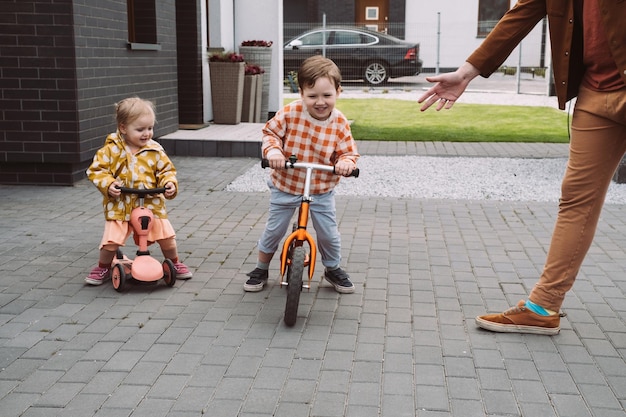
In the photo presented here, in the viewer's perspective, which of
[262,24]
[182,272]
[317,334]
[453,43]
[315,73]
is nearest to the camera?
[317,334]

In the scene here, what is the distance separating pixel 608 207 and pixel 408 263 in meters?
2.94

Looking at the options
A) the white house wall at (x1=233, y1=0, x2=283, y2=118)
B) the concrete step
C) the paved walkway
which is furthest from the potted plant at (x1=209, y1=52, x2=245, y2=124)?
the paved walkway

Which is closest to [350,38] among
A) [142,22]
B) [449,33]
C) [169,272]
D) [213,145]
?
[449,33]

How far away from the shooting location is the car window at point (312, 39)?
2623 centimetres

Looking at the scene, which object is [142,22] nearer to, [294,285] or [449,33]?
[294,285]

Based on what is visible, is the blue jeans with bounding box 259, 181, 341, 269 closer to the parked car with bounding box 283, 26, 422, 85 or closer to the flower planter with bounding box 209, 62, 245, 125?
the flower planter with bounding box 209, 62, 245, 125

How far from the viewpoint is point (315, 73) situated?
4598 mm

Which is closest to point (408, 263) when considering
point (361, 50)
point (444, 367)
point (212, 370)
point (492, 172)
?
point (444, 367)

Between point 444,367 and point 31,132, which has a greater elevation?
point 31,132

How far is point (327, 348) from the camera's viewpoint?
14.0ft

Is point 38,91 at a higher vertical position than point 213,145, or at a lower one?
higher

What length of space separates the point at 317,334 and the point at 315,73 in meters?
1.42

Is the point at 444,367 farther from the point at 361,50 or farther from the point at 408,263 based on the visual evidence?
the point at 361,50

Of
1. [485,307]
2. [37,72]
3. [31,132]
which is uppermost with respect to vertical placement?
[37,72]
